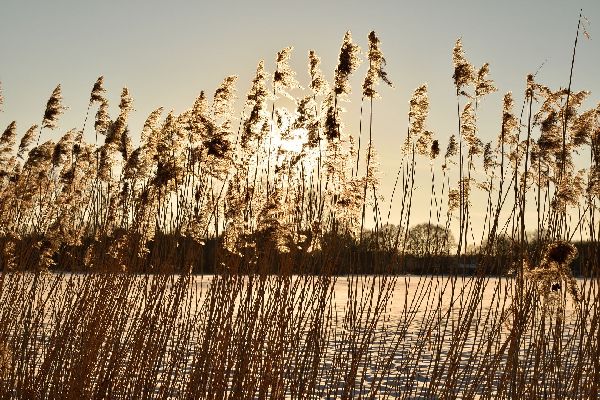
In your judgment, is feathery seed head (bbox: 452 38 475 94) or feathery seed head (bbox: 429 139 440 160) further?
feathery seed head (bbox: 429 139 440 160)

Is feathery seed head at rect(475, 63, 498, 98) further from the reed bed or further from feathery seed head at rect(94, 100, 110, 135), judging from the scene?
feathery seed head at rect(94, 100, 110, 135)

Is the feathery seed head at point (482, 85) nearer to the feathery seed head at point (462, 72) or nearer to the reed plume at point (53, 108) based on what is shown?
the feathery seed head at point (462, 72)

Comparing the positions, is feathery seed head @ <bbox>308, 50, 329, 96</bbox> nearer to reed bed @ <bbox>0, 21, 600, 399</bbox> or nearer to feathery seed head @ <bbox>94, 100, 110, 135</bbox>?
reed bed @ <bbox>0, 21, 600, 399</bbox>

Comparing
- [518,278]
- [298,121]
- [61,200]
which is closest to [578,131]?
[518,278]

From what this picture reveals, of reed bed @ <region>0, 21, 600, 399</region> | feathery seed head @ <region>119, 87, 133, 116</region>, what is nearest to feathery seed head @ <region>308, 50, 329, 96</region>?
reed bed @ <region>0, 21, 600, 399</region>

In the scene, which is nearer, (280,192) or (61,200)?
(280,192)

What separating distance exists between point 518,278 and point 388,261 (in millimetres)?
1138

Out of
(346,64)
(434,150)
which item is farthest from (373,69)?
(434,150)

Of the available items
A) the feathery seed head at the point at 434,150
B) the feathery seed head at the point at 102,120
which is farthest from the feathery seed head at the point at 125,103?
the feathery seed head at the point at 434,150

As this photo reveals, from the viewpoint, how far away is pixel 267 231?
3.68m

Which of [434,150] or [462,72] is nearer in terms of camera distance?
[462,72]

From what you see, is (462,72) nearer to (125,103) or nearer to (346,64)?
(346,64)

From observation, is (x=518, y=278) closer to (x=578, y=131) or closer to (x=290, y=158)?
(x=578, y=131)

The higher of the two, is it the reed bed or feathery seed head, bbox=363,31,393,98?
feathery seed head, bbox=363,31,393,98
